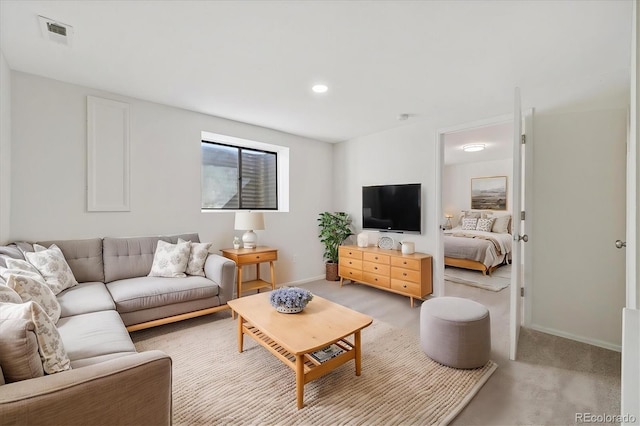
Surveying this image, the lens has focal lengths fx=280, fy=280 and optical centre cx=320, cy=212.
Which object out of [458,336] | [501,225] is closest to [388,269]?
[458,336]

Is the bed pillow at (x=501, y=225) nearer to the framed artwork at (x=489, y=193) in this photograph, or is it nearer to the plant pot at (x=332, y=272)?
the framed artwork at (x=489, y=193)

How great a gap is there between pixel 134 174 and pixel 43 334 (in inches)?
89.7

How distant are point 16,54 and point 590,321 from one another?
5.18 meters

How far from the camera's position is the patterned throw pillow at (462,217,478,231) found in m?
6.11

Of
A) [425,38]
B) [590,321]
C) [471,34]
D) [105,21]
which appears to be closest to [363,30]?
[425,38]

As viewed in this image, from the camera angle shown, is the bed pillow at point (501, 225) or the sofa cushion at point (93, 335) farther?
the bed pillow at point (501, 225)

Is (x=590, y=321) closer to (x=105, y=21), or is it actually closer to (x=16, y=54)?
(x=105, y=21)

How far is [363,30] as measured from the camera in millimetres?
1814

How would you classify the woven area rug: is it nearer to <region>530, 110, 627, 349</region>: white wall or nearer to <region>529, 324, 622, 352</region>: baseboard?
<region>529, 324, 622, 352</region>: baseboard

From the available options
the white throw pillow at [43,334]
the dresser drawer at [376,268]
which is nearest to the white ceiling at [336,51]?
the white throw pillow at [43,334]

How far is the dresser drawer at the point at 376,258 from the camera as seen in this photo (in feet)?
12.0

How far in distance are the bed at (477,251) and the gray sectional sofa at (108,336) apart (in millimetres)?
3962

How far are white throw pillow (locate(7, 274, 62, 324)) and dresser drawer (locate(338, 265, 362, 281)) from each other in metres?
3.14

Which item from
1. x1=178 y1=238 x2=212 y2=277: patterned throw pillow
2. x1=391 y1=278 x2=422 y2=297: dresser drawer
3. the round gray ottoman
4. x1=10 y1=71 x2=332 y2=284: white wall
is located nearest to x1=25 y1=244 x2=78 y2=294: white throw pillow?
x1=10 y1=71 x2=332 y2=284: white wall
